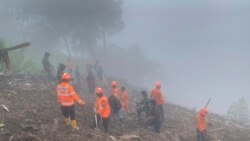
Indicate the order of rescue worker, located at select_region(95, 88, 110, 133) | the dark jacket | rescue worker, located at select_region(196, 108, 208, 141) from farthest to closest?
rescue worker, located at select_region(196, 108, 208, 141)
the dark jacket
rescue worker, located at select_region(95, 88, 110, 133)

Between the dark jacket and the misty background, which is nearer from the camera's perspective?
the dark jacket

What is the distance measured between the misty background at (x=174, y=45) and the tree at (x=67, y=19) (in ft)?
0.53

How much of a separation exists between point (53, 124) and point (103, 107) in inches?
78.1

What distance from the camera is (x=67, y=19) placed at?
4641cm

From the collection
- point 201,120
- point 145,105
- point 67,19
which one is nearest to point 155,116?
point 145,105

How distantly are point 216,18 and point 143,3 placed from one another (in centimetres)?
2380

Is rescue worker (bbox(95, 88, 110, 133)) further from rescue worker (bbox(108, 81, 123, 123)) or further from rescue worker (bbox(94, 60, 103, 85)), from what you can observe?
rescue worker (bbox(94, 60, 103, 85))

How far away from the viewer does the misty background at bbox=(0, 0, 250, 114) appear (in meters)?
50.7

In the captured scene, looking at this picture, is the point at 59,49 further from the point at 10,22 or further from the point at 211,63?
the point at 211,63

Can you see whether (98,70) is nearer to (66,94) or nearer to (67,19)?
(66,94)

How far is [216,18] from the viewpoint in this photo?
12169cm

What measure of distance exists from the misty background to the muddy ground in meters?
25.6

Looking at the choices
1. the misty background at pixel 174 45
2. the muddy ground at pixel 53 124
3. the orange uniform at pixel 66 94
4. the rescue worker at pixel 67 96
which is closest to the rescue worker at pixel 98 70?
the muddy ground at pixel 53 124

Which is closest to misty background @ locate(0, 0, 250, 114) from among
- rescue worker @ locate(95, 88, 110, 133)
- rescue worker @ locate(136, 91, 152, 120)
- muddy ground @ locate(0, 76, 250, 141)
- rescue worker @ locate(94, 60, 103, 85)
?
rescue worker @ locate(94, 60, 103, 85)
